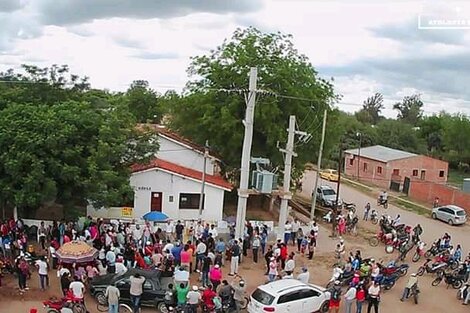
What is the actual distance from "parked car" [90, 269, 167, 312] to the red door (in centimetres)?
1181

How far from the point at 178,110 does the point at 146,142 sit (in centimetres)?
739

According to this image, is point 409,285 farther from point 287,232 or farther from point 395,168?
point 395,168

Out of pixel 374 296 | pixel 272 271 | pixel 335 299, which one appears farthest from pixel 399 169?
pixel 335 299

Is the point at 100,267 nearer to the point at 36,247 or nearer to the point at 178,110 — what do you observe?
the point at 36,247

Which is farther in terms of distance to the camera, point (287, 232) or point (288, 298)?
point (287, 232)

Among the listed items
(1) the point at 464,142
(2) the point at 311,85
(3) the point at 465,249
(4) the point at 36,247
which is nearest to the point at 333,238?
(3) the point at 465,249

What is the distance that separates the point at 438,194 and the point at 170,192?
25.2 meters

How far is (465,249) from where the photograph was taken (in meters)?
30.8

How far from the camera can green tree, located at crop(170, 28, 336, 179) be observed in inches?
1287

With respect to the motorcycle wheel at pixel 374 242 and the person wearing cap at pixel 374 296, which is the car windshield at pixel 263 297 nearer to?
the person wearing cap at pixel 374 296

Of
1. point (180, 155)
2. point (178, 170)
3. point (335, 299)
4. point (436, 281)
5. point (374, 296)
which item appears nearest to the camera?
point (335, 299)

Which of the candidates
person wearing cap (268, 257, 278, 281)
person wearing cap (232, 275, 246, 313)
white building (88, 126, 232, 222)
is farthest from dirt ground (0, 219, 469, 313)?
white building (88, 126, 232, 222)

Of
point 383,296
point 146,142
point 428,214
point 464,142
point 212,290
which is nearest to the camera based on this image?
point 212,290

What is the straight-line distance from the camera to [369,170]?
59062 mm
